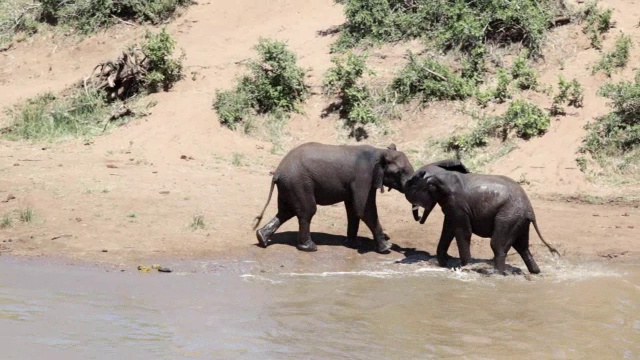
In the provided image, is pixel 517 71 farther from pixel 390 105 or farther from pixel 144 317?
pixel 144 317

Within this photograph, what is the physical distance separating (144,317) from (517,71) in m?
9.20

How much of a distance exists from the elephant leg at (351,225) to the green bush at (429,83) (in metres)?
4.94

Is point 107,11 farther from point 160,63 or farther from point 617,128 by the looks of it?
point 617,128

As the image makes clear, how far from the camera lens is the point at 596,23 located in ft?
53.9

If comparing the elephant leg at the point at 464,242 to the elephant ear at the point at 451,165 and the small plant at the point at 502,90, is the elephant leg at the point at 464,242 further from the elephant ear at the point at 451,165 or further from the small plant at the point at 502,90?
the small plant at the point at 502,90

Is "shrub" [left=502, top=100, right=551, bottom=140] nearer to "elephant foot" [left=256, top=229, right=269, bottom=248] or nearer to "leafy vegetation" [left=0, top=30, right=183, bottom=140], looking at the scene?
"elephant foot" [left=256, top=229, right=269, bottom=248]

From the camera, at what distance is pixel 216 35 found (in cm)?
1927

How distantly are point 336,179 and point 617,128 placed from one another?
525 centimetres

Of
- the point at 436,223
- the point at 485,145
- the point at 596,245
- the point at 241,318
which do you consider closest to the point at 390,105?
the point at 485,145

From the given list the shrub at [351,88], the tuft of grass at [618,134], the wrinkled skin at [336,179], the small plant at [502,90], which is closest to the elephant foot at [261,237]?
the wrinkled skin at [336,179]

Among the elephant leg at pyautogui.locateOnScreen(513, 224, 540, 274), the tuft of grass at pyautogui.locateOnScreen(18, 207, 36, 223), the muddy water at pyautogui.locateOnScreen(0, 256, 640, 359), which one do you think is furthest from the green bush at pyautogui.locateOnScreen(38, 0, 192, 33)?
the elephant leg at pyautogui.locateOnScreen(513, 224, 540, 274)

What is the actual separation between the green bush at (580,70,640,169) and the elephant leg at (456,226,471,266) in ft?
14.1

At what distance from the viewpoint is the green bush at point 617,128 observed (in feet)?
46.3

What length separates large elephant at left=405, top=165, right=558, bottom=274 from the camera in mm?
10227
